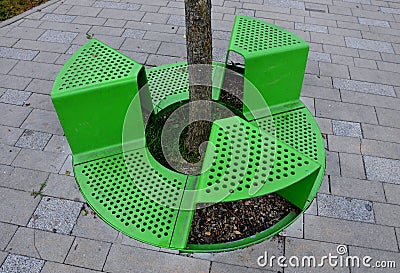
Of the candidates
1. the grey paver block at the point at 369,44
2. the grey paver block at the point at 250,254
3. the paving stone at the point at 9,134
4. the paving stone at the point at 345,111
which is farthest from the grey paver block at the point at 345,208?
the paving stone at the point at 9,134

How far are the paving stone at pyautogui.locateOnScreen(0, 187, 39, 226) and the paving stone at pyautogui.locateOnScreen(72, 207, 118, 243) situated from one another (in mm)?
420

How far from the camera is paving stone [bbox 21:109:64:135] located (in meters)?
3.50

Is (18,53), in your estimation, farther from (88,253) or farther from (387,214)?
(387,214)

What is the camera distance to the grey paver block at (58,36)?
4.62 metres

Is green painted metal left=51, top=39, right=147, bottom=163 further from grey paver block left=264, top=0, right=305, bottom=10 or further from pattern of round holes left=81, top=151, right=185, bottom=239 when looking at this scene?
grey paver block left=264, top=0, right=305, bottom=10

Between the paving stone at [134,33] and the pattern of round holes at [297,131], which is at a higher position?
the paving stone at [134,33]

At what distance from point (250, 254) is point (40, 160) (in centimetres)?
200

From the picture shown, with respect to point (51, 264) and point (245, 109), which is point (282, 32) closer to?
point (245, 109)

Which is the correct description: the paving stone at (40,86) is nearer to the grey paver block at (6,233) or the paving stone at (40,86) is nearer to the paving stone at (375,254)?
the grey paver block at (6,233)

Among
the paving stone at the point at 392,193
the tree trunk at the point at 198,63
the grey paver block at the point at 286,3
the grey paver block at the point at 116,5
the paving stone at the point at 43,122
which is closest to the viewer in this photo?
the tree trunk at the point at 198,63

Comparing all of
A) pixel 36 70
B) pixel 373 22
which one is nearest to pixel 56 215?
pixel 36 70

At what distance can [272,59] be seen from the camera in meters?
3.21

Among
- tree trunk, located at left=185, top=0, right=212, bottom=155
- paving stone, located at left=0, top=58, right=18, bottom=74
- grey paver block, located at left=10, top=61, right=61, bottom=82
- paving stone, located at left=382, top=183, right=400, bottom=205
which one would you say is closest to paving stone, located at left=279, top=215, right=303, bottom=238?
paving stone, located at left=382, top=183, right=400, bottom=205

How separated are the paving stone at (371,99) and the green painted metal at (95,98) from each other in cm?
229
